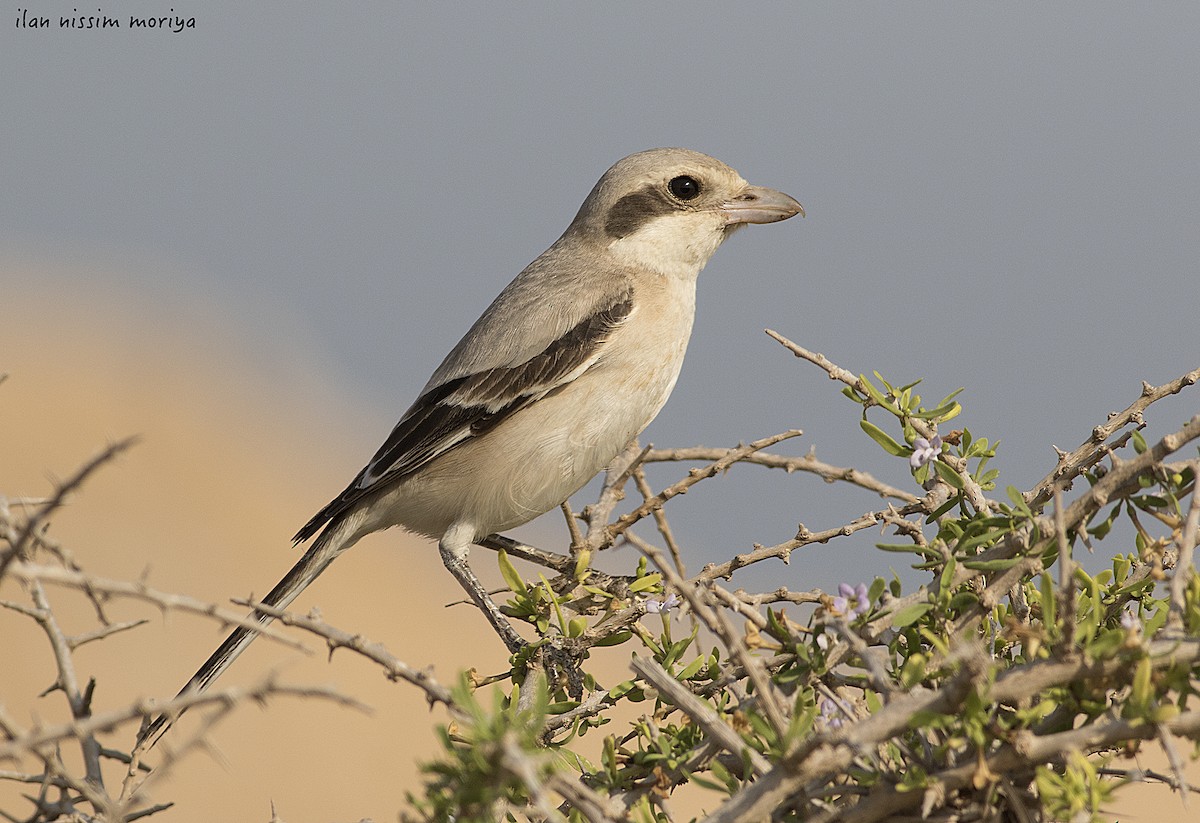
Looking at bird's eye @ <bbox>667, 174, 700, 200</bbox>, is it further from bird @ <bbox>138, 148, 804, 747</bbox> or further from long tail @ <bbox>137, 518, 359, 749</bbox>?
long tail @ <bbox>137, 518, 359, 749</bbox>

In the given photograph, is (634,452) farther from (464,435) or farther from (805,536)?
(805,536)

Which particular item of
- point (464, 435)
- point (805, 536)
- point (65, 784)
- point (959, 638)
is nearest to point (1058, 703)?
point (959, 638)

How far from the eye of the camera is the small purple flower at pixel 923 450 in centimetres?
232

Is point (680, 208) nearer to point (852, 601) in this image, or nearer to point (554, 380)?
point (554, 380)

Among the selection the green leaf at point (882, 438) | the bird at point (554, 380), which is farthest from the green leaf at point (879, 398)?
the bird at point (554, 380)

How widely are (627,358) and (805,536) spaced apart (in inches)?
62.3

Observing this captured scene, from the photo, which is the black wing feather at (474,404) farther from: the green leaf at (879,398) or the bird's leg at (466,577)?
the green leaf at (879,398)

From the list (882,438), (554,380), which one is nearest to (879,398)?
(882,438)

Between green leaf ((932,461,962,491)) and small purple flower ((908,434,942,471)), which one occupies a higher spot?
small purple flower ((908,434,942,471))

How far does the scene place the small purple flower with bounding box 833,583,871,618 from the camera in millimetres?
1838

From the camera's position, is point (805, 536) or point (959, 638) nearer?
point (959, 638)

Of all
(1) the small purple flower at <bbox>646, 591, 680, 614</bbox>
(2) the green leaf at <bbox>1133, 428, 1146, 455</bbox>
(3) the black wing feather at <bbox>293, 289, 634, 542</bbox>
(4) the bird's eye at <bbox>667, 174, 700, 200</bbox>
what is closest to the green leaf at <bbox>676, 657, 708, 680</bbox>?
(1) the small purple flower at <bbox>646, 591, 680, 614</bbox>

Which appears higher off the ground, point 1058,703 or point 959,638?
point 959,638

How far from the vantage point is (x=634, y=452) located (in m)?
4.31
